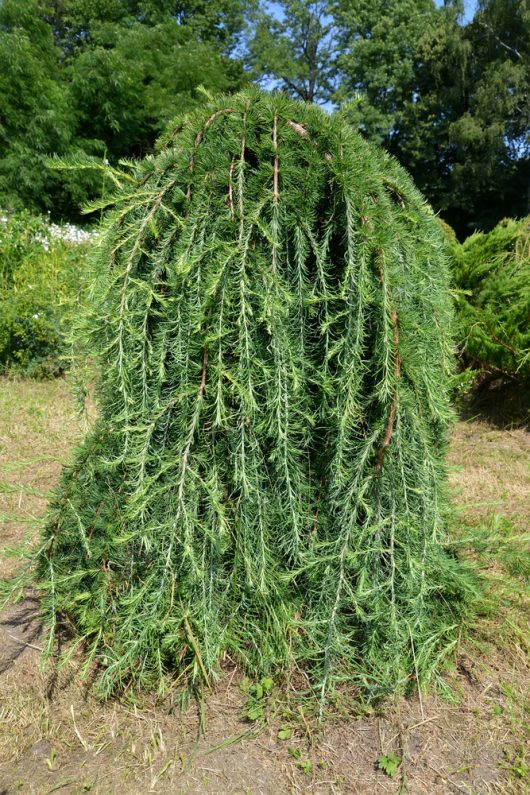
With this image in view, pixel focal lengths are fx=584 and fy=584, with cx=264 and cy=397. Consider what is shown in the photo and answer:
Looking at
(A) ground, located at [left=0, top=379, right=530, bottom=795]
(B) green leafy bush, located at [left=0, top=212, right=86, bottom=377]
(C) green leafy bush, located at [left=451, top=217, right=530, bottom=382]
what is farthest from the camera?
(B) green leafy bush, located at [left=0, top=212, right=86, bottom=377]

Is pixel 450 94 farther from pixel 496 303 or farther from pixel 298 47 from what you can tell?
pixel 496 303

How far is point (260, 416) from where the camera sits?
193cm

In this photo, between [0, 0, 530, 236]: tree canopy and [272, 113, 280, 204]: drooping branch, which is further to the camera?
[0, 0, 530, 236]: tree canopy

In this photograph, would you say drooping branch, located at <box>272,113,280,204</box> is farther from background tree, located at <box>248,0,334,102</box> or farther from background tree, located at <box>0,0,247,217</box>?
background tree, located at <box>248,0,334,102</box>

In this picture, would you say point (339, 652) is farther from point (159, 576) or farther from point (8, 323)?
point (8, 323)

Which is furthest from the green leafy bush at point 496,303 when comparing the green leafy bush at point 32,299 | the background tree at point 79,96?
the background tree at point 79,96

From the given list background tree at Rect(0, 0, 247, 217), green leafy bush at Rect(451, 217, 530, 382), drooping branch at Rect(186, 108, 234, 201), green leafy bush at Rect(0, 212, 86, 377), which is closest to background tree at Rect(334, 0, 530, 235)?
background tree at Rect(0, 0, 247, 217)

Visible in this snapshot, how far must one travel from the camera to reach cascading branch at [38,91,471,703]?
187 cm

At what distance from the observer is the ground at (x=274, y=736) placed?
1.76 metres

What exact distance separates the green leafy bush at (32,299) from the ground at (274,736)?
391cm

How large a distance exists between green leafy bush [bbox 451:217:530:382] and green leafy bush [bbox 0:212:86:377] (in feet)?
11.7

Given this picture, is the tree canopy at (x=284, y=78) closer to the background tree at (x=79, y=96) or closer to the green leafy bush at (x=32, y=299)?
the background tree at (x=79, y=96)

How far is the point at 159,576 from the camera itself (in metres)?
1.97

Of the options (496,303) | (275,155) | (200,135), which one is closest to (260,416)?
(275,155)
